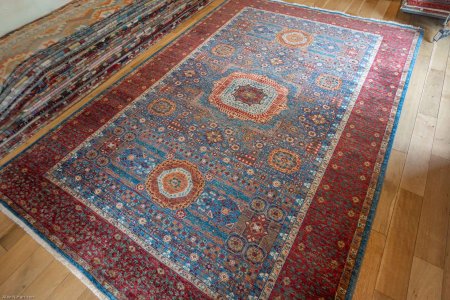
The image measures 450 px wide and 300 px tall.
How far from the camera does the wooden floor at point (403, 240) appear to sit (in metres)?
1.17

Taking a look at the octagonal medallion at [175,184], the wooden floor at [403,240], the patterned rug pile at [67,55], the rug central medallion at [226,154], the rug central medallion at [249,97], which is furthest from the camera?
the rug central medallion at [249,97]

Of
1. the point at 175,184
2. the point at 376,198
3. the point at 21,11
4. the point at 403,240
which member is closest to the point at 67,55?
the point at 21,11

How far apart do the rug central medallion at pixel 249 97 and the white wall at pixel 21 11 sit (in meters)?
1.34

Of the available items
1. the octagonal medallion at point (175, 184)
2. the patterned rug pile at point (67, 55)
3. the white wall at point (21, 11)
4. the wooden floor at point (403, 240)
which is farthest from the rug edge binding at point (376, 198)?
the white wall at point (21, 11)

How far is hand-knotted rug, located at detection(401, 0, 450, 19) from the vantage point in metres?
2.46

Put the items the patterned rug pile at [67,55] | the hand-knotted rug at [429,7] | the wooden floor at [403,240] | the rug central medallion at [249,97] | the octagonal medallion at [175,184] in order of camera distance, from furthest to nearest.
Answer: the hand-knotted rug at [429,7]
the rug central medallion at [249,97]
the patterned rug pile at [67,55]
the octagonal medallion at [175,184]
the wooden floor at [403,240]

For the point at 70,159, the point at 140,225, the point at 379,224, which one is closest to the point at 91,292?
the point at 140,225

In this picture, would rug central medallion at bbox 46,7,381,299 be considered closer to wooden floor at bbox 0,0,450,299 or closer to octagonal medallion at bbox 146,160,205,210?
octagonal medallion at bbox 146,160,205,210

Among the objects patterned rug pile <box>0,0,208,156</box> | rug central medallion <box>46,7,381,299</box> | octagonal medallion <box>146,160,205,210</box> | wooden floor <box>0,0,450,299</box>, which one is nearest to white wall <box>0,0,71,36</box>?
patterned rug pile <box>0,0,208,156</box>

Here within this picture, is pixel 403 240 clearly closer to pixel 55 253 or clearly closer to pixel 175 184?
pixel 175 184

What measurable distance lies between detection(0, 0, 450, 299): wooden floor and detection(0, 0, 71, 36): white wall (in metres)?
1.29

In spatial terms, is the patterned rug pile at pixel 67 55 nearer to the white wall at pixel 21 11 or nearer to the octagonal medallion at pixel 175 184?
the white wall at pixel 21 11

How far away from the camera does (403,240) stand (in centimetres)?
128

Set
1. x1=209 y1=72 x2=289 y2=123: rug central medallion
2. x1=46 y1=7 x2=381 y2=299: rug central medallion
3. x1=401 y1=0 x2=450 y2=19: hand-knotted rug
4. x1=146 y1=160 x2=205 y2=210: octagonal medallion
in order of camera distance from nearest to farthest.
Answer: x1=46 y1=7 x2=381 y2=299: rug central medallion, x1=146 y1=160 x2=205 y2=210: octagonal medallion, x1=209 y1=72 x2=289 y2=123: rug central medallion, x1=401 y1=0 x2=450 y2=19: hand-knotted rug
